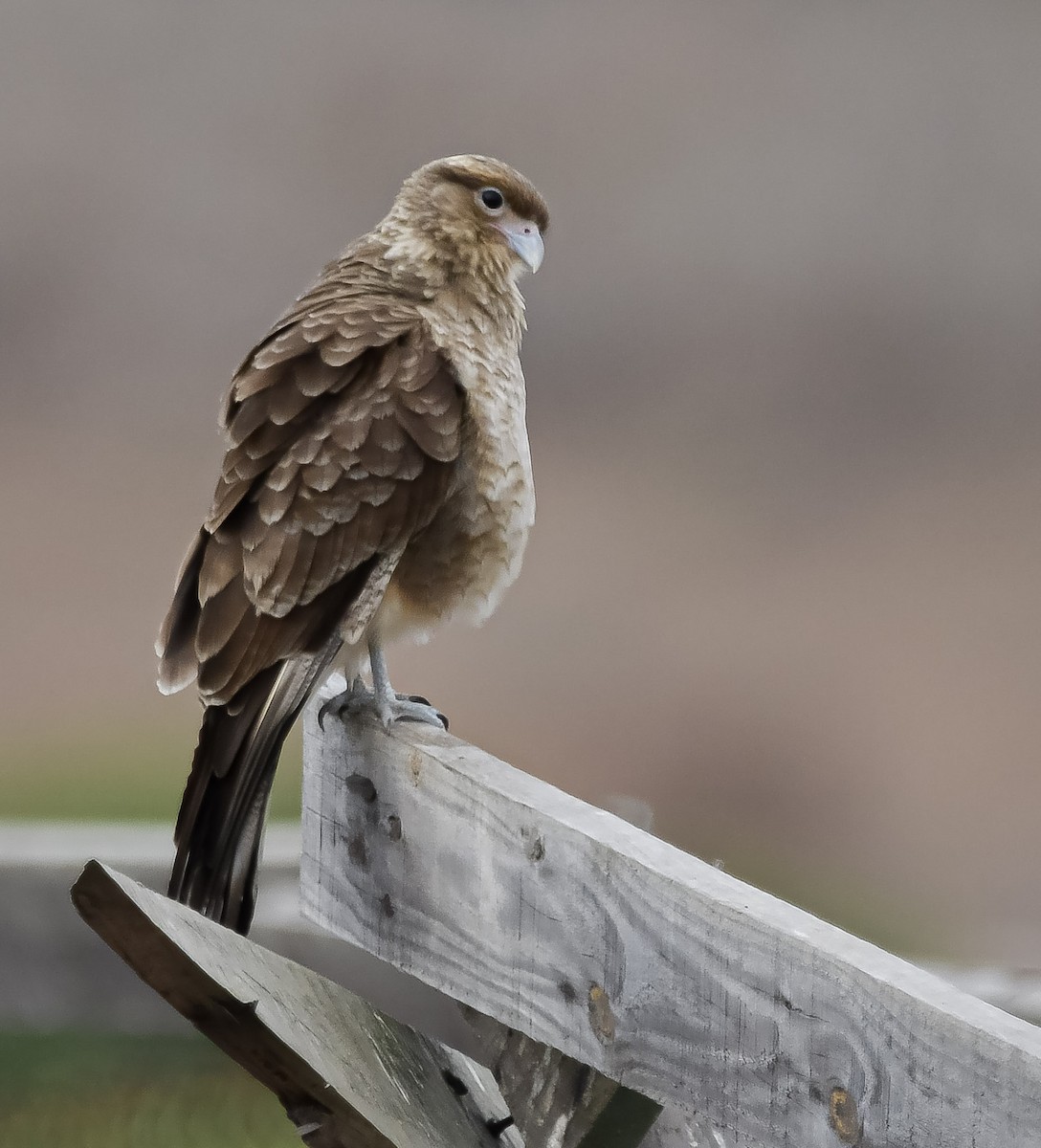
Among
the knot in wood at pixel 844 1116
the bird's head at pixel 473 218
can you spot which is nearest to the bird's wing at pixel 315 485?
the bird's head at pixel 473 218

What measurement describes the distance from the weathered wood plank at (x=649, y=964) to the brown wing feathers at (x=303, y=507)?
215 mm

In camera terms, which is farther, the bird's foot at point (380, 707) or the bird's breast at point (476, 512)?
the bird's breast at point (476, 512)

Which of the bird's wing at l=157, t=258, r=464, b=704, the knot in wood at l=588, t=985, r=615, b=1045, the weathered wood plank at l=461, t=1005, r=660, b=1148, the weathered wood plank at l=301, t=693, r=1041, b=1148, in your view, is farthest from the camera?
the bird's wing at l=157, t=258, r=464, b=704

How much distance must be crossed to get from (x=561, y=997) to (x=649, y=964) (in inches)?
5.5

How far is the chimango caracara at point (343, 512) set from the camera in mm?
2018

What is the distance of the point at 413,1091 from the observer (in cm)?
152

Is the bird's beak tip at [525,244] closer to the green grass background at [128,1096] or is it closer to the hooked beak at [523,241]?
the hooked beak at [523,241]

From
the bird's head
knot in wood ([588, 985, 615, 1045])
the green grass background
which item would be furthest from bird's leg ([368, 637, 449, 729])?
the green grass background

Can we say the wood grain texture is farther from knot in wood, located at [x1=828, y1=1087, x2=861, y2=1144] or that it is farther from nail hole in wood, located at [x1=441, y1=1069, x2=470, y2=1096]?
knot in wood, located at [x1=828, y1=1087, x2=861, y2=1144]

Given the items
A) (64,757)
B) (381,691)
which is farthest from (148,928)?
(64,757)

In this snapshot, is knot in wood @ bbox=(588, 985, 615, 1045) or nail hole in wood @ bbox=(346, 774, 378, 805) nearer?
knot in wood @ bbox=(588, 985, 615, 1045)

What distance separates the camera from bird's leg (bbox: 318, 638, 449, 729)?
80.4 inches

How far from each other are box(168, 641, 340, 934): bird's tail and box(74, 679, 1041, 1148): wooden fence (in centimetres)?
9

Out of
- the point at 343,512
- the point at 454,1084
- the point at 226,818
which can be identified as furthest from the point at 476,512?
the point at 454,1084
